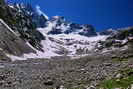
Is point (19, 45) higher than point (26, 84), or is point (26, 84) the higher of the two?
point (19, 45)

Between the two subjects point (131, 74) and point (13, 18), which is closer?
point (131, 74)

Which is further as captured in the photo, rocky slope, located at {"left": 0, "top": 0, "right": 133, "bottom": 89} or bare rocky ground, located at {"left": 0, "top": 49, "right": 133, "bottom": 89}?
bare rocky ground, located at {"left": 0, "top": 49, "right": 133, "bottom": 89}

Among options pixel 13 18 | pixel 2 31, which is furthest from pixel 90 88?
pixel 13 18

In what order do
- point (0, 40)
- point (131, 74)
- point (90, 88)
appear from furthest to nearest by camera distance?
point (0, 40) < point (131, 74) < point (90, 88)

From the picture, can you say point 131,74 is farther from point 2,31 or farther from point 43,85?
point 2,31

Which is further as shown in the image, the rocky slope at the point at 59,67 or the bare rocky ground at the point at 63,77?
the bare rocky ground at the point at 63,77

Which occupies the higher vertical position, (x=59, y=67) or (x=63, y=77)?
(x=59, y=67)

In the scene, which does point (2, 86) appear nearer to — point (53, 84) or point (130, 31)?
point (53, 84)

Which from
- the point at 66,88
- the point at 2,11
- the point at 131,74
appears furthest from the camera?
the point at 2,11

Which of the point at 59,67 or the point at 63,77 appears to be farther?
the point at 59,67

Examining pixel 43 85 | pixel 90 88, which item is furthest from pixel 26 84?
pixel 90 88

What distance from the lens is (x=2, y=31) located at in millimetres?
132375

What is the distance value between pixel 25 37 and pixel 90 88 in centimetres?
16604

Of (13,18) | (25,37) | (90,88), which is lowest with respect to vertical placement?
(90,88)
